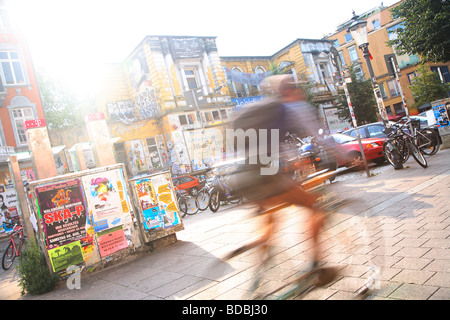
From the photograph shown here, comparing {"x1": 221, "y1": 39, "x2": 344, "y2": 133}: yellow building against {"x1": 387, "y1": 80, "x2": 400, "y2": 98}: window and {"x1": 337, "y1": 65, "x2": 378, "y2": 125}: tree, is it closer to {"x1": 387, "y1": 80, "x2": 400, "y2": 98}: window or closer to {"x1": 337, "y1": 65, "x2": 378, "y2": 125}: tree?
{"x1": 337, "y1": 65, "x2": 378, "y2": 125}: tree

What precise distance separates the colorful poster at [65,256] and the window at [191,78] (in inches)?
863

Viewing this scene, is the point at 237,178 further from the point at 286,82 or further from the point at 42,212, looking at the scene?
the point at 42,212

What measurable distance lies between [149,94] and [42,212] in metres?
20.7

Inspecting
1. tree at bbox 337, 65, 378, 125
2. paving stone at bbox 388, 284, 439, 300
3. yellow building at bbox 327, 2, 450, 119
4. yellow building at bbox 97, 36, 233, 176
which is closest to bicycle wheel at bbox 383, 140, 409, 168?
paving stone at bbox 388, 284, 439, 300

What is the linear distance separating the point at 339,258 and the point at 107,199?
415 centimetres

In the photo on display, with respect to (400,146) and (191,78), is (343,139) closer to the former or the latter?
(400,146)

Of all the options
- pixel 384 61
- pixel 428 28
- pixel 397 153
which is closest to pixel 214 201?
pixel 397 153

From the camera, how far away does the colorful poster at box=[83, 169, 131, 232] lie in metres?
5.47

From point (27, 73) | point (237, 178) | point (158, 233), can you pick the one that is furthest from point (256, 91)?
point (237, 178)

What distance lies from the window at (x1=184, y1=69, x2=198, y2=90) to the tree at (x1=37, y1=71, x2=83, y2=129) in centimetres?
1153

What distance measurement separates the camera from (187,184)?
18.5 metres

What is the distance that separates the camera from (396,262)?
2977 millimetres

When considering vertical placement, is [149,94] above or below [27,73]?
below

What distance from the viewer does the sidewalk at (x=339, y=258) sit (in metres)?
2.73
